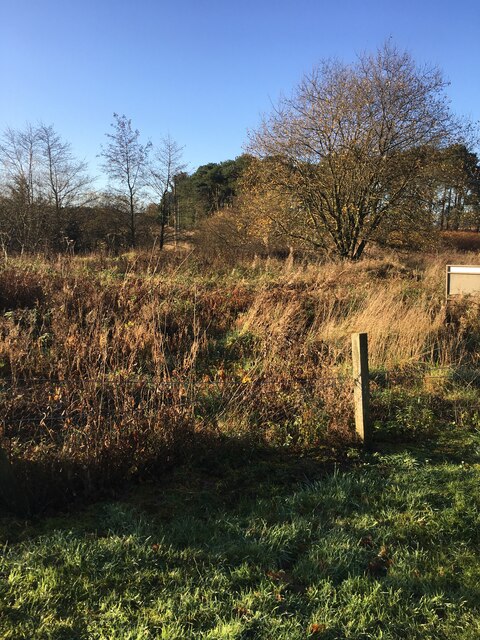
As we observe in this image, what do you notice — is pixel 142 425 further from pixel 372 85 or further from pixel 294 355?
pixel 372 85

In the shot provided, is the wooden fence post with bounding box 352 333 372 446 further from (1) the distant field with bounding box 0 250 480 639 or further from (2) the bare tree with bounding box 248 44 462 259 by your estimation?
(2) the bare tree with bounding box 248 44 462 259

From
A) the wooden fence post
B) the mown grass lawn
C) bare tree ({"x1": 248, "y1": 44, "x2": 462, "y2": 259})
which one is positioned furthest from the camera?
bare tree ({"x1": 248, "y1": 44, "x2": 462, "y2": 259})

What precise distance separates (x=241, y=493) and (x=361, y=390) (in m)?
1.65

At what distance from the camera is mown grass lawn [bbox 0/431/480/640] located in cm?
229

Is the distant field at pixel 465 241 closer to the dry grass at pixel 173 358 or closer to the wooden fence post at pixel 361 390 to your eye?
the dry grass at pixel 173 358

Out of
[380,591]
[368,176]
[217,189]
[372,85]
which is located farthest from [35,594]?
[217,189]

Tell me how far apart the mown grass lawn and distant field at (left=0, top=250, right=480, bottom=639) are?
1 centimetres

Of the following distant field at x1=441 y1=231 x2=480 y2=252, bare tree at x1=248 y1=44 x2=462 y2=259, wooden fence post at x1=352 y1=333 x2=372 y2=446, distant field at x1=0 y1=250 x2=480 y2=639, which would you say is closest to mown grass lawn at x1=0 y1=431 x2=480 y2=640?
distant field at x1=0 y1=250 x2=480 y2=639

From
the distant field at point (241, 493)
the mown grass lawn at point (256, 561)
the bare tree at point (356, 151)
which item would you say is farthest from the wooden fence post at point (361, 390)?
the bare tree at point (356, 151)

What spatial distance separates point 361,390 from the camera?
459 cm

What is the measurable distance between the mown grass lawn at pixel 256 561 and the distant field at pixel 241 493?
1cm

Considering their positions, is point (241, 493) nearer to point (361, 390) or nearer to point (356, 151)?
point (361, 390)

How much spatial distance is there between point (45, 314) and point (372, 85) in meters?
15.9

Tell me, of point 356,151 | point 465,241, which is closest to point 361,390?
point 356,151
